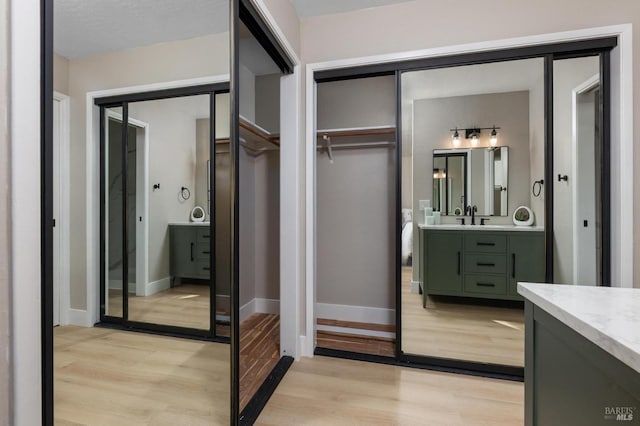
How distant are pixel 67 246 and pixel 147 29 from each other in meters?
0.74

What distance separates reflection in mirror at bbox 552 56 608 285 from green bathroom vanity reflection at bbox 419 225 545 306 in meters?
0.15

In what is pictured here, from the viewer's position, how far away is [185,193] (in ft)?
4.04

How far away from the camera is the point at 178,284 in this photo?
1.21 metres

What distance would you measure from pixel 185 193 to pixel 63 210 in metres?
0.52

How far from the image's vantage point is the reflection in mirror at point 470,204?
2.08 metres

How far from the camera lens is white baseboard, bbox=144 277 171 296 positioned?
1068 millimetres

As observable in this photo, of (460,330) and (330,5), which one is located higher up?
(330,5)

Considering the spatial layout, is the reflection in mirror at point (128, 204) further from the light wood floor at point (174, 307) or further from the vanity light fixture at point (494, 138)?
the vanity light fixture at point (494, 138)

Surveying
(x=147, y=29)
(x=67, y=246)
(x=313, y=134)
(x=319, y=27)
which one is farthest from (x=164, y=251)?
(x=319, y=27)

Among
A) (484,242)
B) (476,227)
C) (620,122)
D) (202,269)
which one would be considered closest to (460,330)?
(484,242)

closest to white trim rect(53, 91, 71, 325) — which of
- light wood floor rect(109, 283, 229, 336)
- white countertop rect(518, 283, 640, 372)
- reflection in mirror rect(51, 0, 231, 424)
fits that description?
reflection in mirror rect(51, 0, 231, 424)

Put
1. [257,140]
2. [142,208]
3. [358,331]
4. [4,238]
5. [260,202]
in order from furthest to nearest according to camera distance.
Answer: [260,202] → [257,140] → [358,331] → [142,208] → [4,238]

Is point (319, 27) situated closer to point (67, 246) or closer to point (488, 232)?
point (488, 232)

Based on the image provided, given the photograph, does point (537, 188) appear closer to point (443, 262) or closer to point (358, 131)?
point (443, 262)
